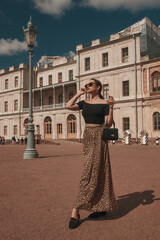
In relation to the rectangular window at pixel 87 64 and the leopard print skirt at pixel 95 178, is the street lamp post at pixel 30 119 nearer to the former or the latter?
the leopard print skirt at pixel 95 178

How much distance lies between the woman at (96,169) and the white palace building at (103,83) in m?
23.2

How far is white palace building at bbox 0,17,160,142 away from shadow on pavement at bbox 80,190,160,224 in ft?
71.5

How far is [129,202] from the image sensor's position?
3820 mm

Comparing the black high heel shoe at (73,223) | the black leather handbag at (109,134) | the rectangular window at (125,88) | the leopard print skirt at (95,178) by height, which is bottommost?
the black high heel shoe at (73,223)

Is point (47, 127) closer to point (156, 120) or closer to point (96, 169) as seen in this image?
point (156, 120)

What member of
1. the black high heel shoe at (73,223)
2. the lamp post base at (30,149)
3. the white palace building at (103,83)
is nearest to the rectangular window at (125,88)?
the white palace building at (103,83)

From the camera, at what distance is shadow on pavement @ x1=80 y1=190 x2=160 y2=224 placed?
3.18m

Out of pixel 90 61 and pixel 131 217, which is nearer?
pixel 131 217

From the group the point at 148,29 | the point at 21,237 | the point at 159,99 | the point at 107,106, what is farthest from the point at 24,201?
the point at 148,29

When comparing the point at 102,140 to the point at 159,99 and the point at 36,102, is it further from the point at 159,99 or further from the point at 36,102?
the point at 36,102

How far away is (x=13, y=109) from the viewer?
40.5m

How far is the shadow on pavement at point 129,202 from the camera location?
3.18 metres

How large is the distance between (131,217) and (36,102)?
125ft

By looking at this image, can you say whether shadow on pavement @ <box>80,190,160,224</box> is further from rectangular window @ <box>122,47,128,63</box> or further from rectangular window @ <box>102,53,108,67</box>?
rectangular window @ <box>102,53,108,67</box>
